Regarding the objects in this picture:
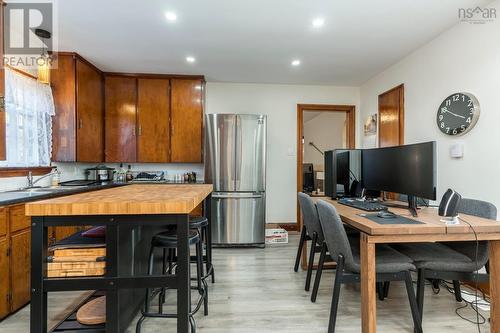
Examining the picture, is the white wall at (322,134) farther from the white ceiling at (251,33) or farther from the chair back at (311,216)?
the chair back at (311,216)

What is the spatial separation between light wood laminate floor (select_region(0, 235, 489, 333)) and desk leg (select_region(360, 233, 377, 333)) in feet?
1.03

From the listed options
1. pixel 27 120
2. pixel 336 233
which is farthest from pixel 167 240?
pixel 27 120

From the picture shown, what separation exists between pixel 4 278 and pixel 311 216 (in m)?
2.43

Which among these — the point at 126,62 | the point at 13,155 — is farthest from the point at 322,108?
the point at 13,155

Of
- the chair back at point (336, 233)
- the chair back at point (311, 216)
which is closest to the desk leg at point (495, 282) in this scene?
the chair back at point (336, 233)

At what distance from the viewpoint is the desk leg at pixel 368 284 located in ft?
5.08

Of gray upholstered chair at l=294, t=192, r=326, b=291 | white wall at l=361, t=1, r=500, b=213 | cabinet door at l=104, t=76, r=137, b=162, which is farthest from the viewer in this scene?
cabinet door at l=104, t=76, r=137, b=162

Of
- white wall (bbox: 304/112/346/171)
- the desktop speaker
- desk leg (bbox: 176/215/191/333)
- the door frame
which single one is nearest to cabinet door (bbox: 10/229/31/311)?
desk leg (bbox: 176/215/191/333)

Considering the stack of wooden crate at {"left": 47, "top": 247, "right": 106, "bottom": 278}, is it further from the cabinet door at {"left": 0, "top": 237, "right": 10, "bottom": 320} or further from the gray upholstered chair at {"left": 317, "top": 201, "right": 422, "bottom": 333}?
the gray upholstered chair at {"left": 317, "top": 201, "right": 422, "bottom": 333}

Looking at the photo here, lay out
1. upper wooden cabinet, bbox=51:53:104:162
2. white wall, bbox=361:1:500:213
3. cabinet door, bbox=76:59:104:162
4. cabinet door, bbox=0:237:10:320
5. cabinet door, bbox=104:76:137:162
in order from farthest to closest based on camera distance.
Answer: cabinet door, bbox=104:76:137:162 → cabinet door, bbox=76:59:104:162 → upper wooden cabinet, bbox=51:53:104:162 → white wall, bbox=361:1:500:213 → cabinet door, bbox=0:237:10:320

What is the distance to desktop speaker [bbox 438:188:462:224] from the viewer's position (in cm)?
162
